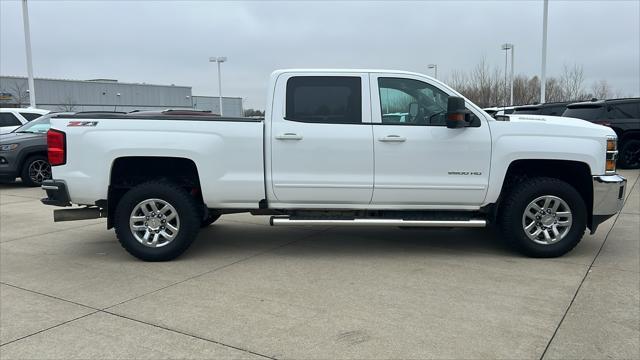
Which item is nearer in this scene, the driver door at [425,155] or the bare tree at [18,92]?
the driver door at [425,155]

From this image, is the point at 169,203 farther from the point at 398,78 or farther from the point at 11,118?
the point at 11,118

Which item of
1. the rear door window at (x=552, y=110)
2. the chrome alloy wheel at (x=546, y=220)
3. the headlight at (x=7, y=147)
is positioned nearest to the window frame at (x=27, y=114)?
the headlight at (x=7, y=147)

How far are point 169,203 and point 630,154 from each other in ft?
43.4

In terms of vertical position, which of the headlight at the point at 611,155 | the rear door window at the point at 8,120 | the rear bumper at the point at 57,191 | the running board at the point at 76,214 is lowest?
the running board at the point at 76,214

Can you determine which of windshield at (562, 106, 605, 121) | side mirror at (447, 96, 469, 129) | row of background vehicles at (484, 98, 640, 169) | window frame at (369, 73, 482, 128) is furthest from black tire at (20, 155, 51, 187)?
windshield at (562, 106, 605, 121)

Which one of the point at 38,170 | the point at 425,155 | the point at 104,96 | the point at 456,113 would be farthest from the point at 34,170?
the point at 104,96

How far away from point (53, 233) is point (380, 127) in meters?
4.82

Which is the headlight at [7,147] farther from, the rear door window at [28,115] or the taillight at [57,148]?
the taillight at [57,148]

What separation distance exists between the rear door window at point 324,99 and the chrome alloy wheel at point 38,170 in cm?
854

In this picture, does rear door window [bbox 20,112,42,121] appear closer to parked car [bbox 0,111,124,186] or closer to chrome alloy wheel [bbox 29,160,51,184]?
parked car [bbox 0,111,124,186]

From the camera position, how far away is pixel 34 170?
39.6ft

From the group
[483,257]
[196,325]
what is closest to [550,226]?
[483,257]

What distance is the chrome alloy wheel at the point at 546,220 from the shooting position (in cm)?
575

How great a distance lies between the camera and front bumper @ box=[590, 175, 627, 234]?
5.68 metres
